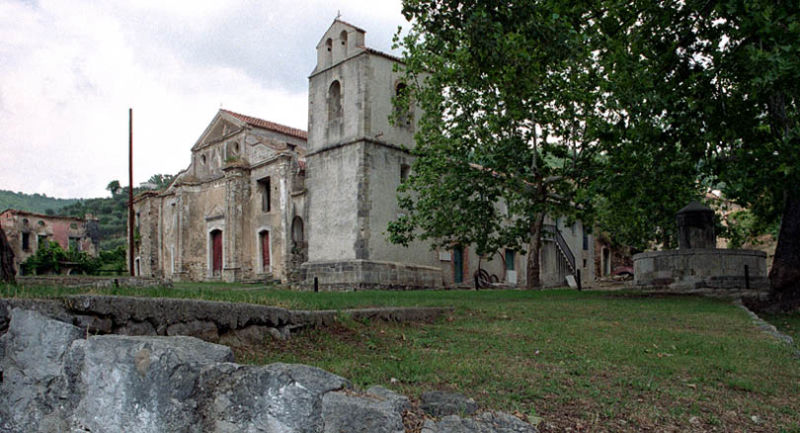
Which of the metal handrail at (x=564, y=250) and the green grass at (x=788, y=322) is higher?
the metal handrail at (x=564, y=250)

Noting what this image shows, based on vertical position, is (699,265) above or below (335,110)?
below

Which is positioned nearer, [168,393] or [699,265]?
[168,393]

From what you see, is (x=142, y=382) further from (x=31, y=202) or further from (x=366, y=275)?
(x=31, y=202)

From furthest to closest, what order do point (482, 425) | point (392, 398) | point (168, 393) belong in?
point (168, 393)
point (392, 398)
point (482, 425)

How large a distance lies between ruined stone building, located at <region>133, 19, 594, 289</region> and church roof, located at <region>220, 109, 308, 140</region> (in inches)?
3.4

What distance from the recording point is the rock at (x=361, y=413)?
3.30 m

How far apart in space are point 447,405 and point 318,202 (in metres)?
21.0

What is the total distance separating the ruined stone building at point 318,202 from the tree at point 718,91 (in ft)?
27.3

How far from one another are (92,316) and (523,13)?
35.6 ft

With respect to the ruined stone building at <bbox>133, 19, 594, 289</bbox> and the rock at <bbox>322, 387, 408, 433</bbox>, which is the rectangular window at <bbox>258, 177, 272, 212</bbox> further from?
the rock at <bbox>322, 387, 408, 433</bbox>

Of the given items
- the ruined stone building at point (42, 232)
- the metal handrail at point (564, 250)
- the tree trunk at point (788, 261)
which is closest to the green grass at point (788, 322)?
the tree trunk at point (788, 261)

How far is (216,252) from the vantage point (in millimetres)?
32125

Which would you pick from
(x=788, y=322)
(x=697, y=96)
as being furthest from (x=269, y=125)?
(x=788, y=322)

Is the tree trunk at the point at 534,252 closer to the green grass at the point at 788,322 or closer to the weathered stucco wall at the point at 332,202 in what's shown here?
the weathered stucco wall at the point at 332,202
